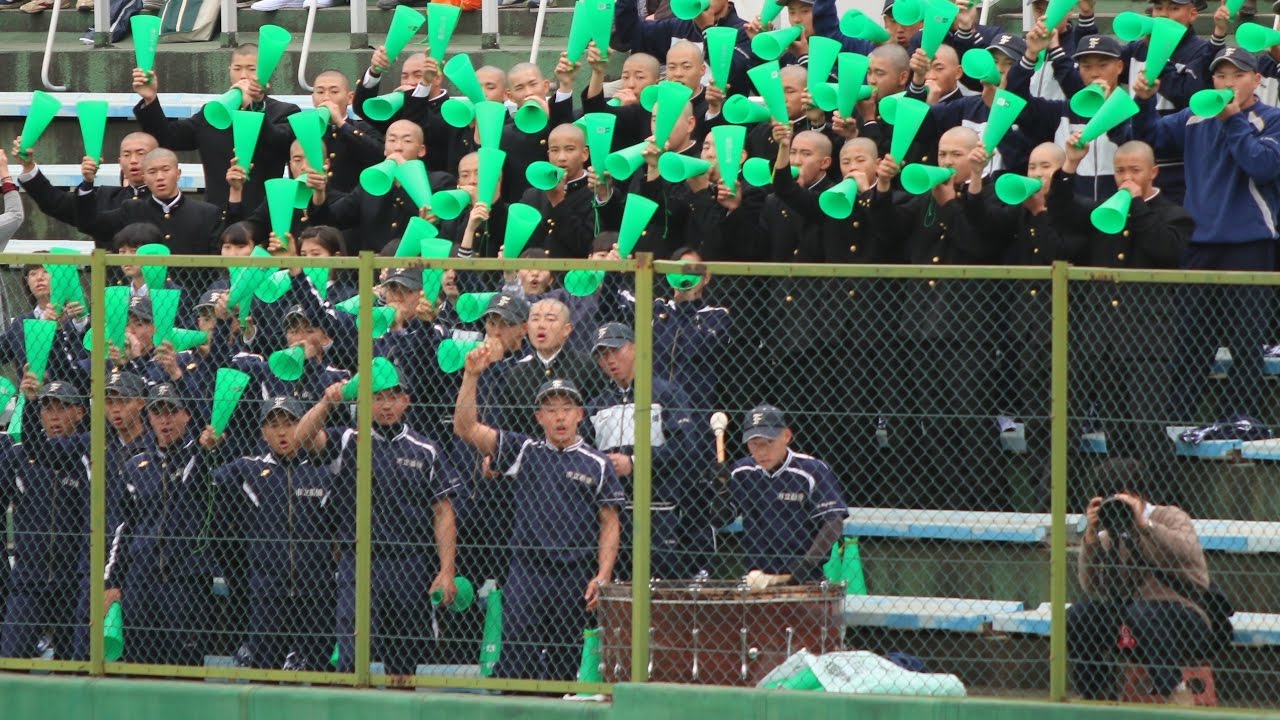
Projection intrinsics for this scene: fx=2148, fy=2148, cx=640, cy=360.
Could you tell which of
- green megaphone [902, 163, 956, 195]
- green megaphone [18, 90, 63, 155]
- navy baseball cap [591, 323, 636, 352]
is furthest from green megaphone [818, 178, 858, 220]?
green megaphone [18, 90, 63, 155]

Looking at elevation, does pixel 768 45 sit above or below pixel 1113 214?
above

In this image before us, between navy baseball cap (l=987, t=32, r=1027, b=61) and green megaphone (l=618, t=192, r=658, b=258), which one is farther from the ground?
navy baseball cap (l=987, t=32, r=1027, b=61)

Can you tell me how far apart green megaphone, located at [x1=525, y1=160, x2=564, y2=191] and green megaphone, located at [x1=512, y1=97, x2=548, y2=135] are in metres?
0.70

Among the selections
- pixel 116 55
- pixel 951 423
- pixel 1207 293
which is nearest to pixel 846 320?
pixel 951 423

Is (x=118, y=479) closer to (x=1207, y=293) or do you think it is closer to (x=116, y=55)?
(x=1207, y=293)

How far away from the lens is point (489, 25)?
13.0m

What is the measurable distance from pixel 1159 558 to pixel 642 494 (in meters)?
1.78

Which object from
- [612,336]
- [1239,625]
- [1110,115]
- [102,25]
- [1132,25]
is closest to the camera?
[1239,625]

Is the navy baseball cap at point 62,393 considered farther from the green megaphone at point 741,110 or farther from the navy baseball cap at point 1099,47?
A: the navy baseball cap at point 1099,47

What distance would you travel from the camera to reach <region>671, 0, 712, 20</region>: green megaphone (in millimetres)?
10820

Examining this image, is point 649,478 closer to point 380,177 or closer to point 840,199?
point 840,199

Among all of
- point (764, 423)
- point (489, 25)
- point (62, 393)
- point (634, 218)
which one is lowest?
point (62, 393)

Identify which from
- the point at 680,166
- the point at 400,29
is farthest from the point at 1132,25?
the point at 400,29

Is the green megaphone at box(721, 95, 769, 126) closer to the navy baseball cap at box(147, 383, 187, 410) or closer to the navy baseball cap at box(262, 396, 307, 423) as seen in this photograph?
the navy baseball cap at box(262, 396, 307, 423)
